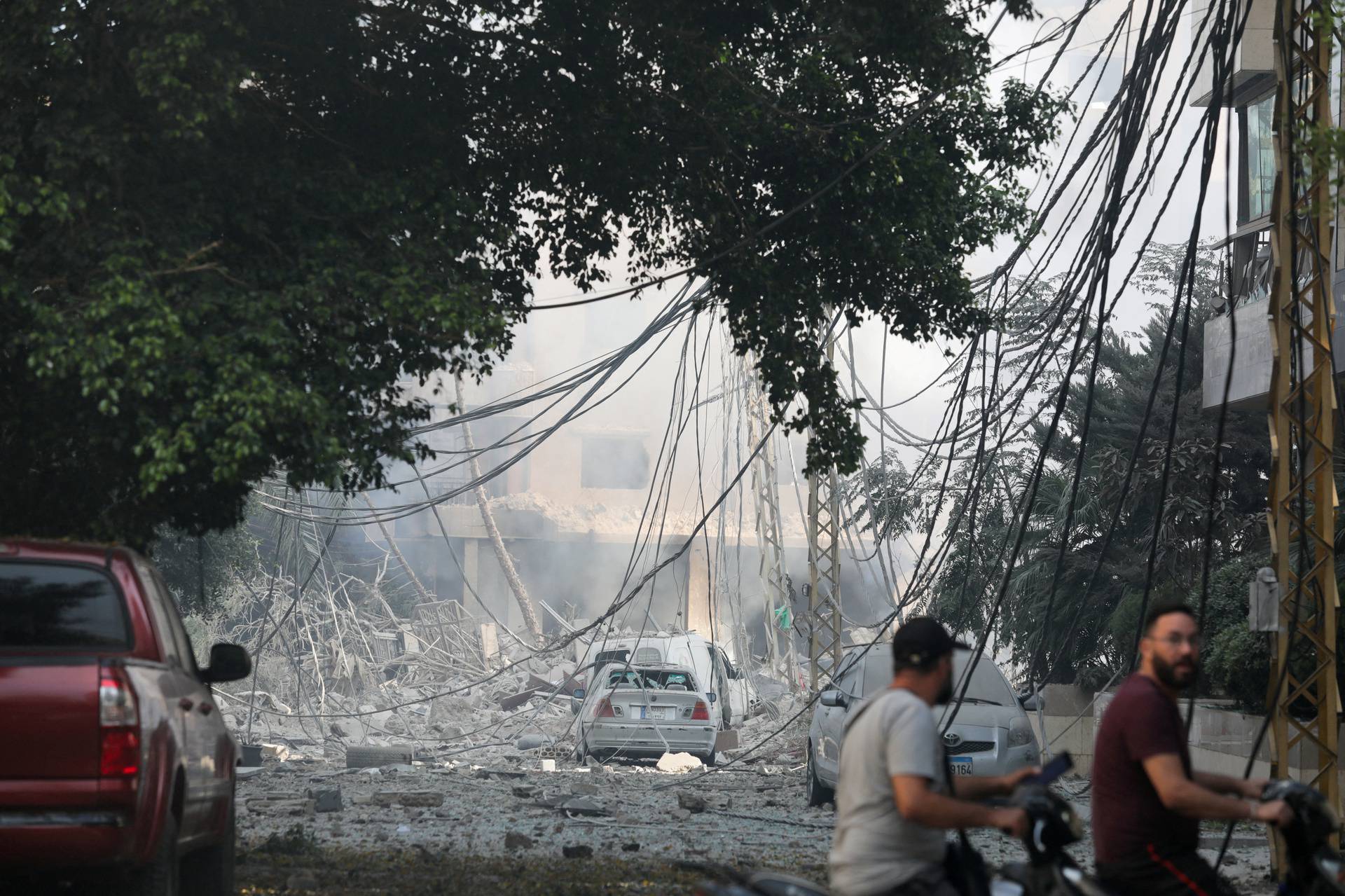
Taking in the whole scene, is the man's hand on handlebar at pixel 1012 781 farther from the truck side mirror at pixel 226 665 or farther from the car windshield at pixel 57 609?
the truck side mirror at pixel 226 665

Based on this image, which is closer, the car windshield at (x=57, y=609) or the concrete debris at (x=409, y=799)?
the car windshield at (x=57, y=609)

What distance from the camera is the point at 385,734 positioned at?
35.5 m

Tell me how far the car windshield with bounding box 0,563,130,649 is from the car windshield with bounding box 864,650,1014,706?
1102 centimetres

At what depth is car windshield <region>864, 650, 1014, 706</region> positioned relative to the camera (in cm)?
1691

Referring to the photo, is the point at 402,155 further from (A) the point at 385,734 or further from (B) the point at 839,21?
(A) the point at 385,734

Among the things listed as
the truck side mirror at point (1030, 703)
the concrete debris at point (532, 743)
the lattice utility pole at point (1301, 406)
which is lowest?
the concrete debris at point (532, 743)

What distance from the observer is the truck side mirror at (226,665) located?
7.98 m

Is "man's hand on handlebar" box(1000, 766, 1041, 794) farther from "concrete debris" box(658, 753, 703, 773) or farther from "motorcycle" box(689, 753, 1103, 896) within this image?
"concrete debris" box(658, 753, 703, 773)

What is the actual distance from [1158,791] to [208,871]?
18.7 feet

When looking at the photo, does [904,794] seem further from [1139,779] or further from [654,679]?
[654,679]

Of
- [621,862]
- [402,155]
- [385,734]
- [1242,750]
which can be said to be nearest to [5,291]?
[402,155]

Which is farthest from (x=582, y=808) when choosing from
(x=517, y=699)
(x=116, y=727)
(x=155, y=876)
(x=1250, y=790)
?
(x=517, y=699)

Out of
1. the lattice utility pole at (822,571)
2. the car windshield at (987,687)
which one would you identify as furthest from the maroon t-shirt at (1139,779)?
the lattice utility pole at (822,571)

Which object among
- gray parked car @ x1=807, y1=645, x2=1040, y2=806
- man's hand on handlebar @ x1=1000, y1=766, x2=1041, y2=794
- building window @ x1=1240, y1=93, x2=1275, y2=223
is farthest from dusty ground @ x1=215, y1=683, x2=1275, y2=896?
building window @ x1=1240, y1=93, x2=1275, y2=223
